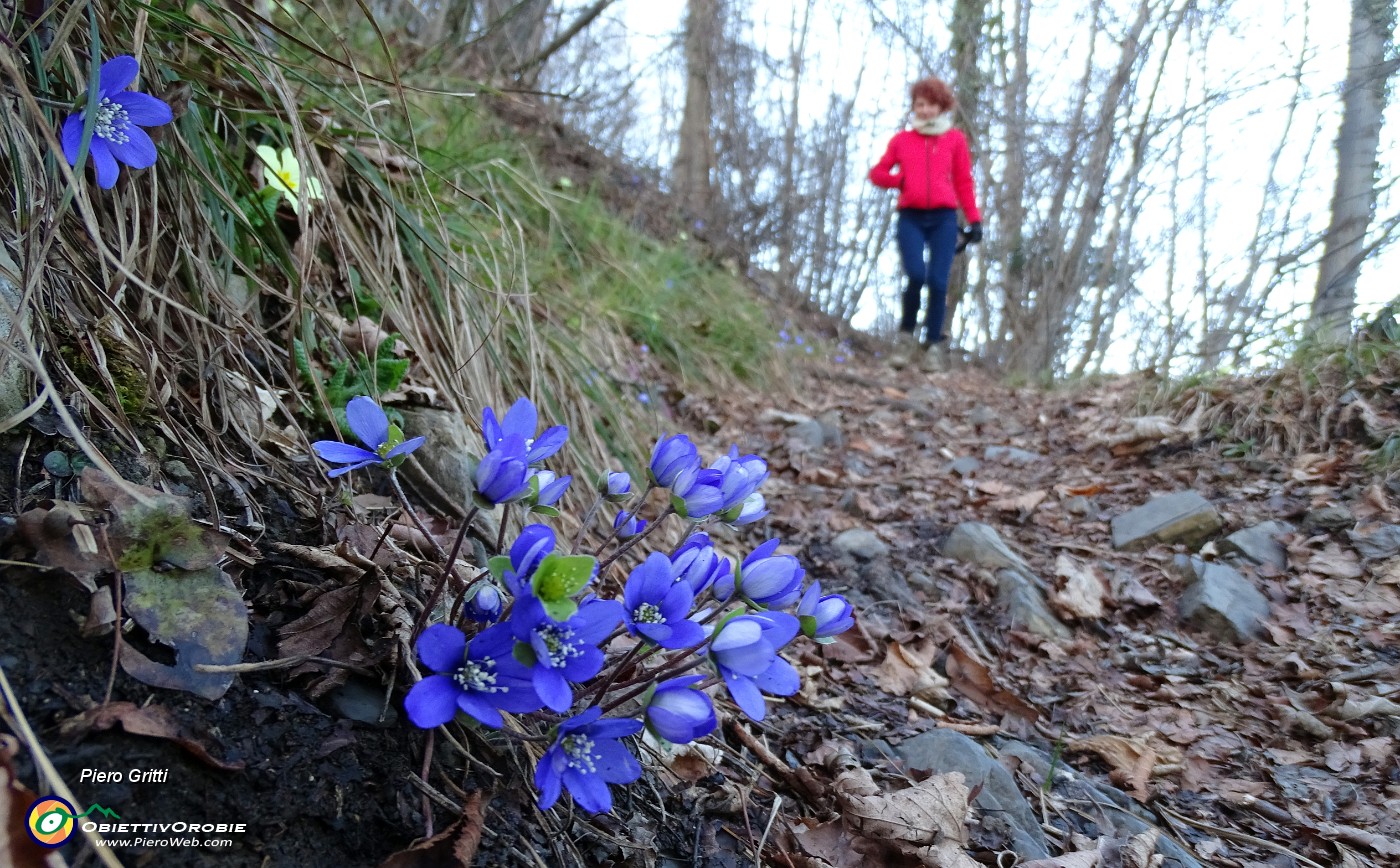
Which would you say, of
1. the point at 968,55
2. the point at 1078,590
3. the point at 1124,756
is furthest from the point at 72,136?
the point at 968,55

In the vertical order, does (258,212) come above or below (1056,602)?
above

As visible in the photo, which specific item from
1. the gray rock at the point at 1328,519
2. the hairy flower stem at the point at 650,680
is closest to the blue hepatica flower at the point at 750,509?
the hairy flower stem at the point at 650,680

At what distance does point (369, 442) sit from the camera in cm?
94

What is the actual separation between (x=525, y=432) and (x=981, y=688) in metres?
1.36

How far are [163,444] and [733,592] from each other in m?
0.85

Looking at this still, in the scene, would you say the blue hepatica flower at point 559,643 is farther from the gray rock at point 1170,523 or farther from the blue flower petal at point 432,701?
the gray rock at point 1170,523

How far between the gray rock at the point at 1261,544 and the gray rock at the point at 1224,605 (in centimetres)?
17

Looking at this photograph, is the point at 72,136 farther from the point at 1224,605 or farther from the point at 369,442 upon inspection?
the point at 1224,605

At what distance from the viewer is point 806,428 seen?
151 inches

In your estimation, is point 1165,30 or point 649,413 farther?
point 1165,30

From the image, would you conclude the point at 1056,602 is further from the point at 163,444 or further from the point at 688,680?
the point at 163,444

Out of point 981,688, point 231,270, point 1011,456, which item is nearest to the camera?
point 231,270

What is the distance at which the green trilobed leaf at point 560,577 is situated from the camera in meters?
0.76

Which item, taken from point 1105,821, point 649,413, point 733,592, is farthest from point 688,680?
point 649,413
